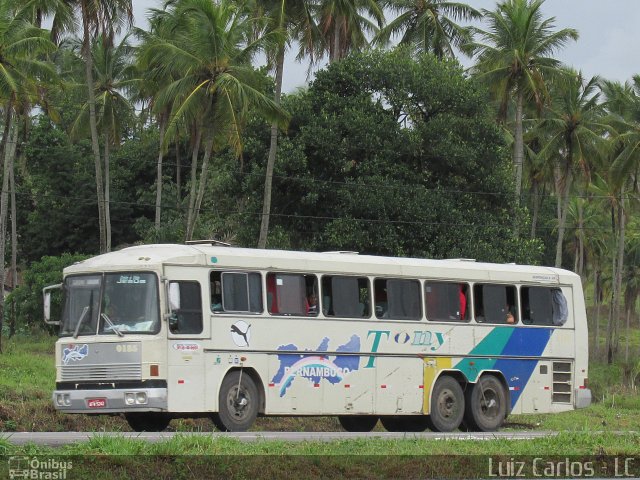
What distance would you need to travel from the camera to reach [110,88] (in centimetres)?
5228

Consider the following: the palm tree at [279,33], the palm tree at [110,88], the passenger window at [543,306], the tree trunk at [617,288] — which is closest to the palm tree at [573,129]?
the tree trunk at [617,288]

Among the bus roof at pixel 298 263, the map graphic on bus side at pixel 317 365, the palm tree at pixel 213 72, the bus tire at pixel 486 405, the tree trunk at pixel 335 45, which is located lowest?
the bus tire at pixel 486 405

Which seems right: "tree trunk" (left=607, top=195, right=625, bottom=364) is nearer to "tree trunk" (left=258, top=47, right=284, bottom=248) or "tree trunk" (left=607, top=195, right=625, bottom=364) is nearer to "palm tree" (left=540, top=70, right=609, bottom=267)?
"palm tree" (left=540, top=70, right=609, bottom=267)

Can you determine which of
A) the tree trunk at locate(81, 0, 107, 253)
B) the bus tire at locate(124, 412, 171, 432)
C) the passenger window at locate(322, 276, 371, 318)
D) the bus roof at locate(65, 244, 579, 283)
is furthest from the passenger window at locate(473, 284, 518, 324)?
the tree trunk at locate(81, 0, 107, 253)

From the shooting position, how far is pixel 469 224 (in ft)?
141

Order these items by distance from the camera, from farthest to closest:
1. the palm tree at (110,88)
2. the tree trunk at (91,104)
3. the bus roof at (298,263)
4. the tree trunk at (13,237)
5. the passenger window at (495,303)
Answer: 1. the tree trunk at (13,237)
2. the palm tree at (110,88)
3. the tree trunk at (91,104)
4. the passenger window at (495,303)
5. the bus roof at (298,263)

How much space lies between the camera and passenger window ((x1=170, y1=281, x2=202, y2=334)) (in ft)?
62.1

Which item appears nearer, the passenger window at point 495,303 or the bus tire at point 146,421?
the bus tire at point 146,421

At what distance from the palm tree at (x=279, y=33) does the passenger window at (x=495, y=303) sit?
17.9m

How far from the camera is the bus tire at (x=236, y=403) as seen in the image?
19.2 m

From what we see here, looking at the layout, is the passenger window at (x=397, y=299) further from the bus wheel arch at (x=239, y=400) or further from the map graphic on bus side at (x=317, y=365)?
the bus wheel arch at (x=239, y=400)

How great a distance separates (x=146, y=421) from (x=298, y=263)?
3.56 metres

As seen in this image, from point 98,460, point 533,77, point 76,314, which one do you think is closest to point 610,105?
point 533,77

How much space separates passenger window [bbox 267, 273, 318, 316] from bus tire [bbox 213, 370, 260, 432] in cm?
126
